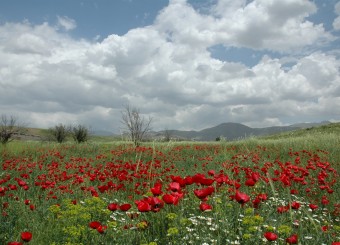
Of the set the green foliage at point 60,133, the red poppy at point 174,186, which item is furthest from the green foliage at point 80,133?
the red poppy at point 174,186

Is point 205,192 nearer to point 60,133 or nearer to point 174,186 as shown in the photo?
point 174,186

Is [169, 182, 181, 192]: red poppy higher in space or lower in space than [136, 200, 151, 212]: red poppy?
higher

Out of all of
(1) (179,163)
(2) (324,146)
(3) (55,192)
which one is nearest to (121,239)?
(3) (55,192)

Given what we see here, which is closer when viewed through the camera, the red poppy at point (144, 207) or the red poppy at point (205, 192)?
the red poppy at point (144, 207)

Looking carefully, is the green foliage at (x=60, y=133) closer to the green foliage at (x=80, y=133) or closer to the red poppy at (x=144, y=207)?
the green foliage at (x=80, y=133)

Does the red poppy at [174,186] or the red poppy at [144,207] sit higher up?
Answer: the red poppy at [174,186]

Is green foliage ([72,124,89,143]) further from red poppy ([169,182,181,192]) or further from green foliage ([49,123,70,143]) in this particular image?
red poppy ([169,182,181,192])

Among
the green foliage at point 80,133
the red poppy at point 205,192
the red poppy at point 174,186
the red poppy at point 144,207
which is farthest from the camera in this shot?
the green foliage at point 80,133

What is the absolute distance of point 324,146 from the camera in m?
16.8

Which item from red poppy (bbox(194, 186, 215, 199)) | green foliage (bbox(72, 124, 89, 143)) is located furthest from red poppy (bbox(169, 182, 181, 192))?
green foliage (bbox(72, 124, 89, 143))

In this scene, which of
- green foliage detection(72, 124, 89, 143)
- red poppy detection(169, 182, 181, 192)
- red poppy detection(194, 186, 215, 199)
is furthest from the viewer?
green foliage detection(72, 124, 89, 143)

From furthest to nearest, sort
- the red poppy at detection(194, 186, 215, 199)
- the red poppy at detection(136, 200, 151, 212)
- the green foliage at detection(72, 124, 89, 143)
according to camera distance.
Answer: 1. the green foliage at detection(72, 124, 89, 143)
2. the red poppy at detection(194, 186, 215, 199)
3. the red poppy at detection(136, 200, 151, 212)

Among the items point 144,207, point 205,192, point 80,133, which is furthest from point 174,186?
point 80,133

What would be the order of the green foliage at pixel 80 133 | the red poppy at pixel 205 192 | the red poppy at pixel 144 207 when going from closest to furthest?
the red poppy at pixel 144 207, the red poppy at pixel 205 192, the green foliage at pixel 80 133
